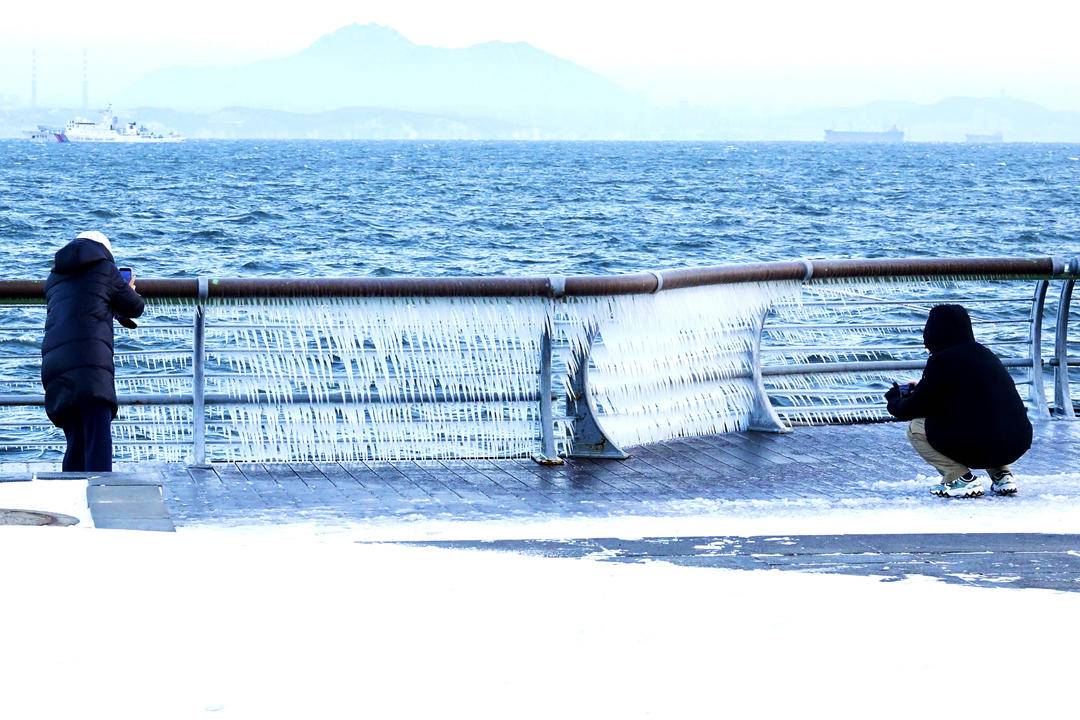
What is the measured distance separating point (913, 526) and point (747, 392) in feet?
7.89

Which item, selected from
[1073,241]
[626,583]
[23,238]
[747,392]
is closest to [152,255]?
[23,238]

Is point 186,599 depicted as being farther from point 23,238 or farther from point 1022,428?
point 23,238

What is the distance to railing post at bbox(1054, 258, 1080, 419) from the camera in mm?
9398

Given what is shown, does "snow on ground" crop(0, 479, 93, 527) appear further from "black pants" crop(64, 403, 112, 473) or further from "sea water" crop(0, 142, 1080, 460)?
"sea water" crop(0, 142, 1080, 460)

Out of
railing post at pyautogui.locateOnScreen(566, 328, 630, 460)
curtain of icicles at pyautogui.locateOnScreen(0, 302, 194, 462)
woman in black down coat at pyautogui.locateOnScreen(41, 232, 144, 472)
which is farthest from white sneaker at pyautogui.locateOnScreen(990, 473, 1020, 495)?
woman in black down coat at pyautogui.locateOnScreen(41, 232, 144, 472)

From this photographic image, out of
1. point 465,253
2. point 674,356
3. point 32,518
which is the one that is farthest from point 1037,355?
point 465,253

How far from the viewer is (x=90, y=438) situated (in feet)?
25.0

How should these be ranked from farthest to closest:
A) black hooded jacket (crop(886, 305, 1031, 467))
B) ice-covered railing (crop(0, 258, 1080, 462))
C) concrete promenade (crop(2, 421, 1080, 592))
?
1. ice-covered railing (crop(0, 258, 1080, 462))
2. black hooded jacket (crop(886, 305, 1031, 467))
3. concrete promenade (crop(2, 421, 1080, 592))

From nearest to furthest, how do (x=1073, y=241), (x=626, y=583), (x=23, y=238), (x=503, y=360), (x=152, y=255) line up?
1. (x=626, y=583)
2. (x=503, y=360)
3. (x=152, y=255)
4. (x=23, y=238)
5. (x=1073, y=241)

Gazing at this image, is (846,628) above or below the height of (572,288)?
below

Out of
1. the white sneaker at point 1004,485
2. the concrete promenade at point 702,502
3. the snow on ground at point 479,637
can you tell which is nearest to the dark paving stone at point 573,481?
the concrete promenade at point 702,502

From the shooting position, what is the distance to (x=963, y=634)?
4914mm

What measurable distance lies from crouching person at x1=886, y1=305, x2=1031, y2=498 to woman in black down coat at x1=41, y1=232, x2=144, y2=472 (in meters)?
3.82

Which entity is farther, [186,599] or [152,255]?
[152,255]
